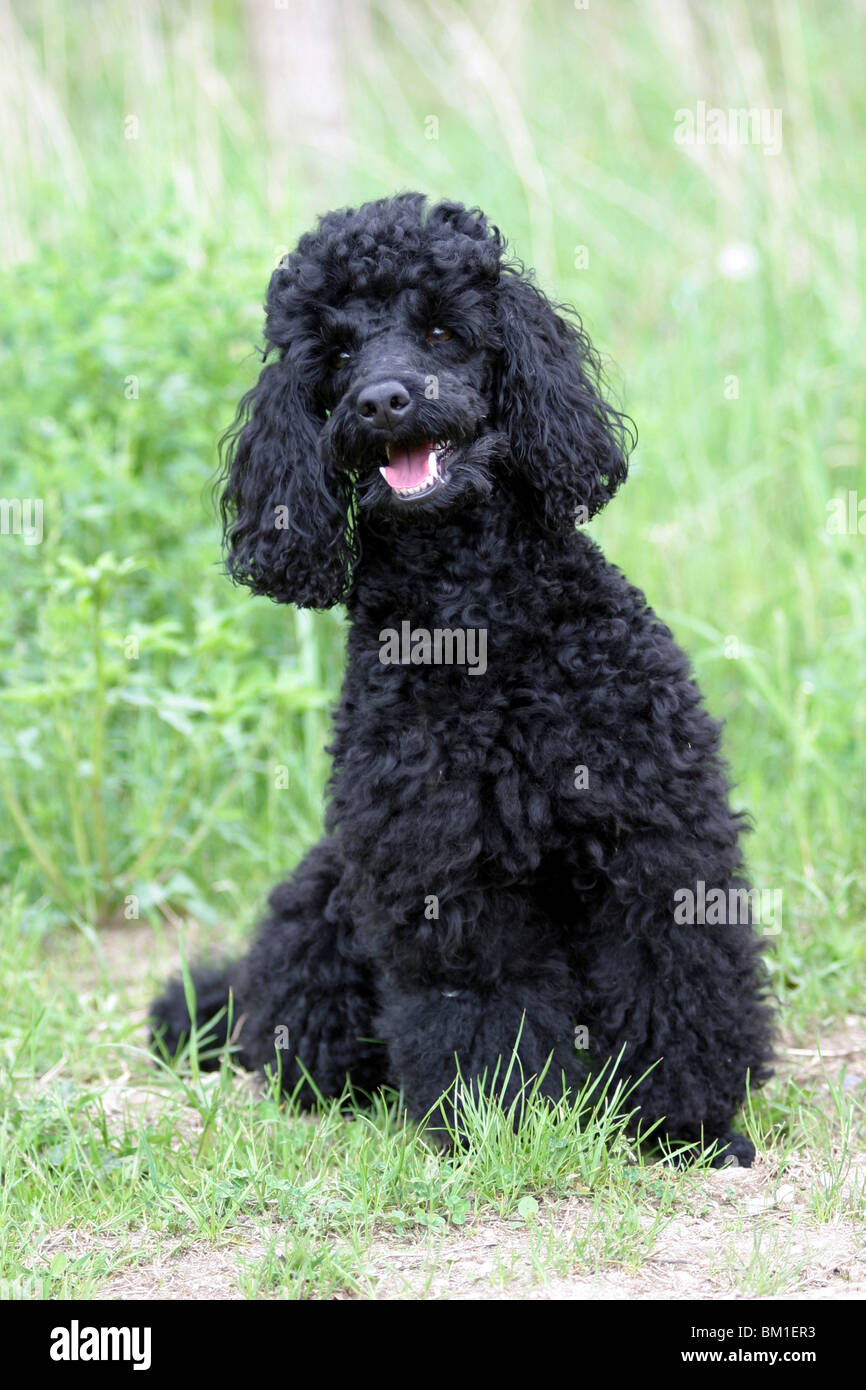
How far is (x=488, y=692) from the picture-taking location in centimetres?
294

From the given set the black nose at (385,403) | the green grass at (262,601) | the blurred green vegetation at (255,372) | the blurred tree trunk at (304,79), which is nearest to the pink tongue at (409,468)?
the black nose at (385,403)

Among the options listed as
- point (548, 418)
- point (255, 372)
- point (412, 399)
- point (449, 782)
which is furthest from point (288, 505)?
point (255, 372)

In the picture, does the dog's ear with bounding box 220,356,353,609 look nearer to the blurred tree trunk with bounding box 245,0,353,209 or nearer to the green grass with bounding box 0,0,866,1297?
the green grass with bounding box 0,0,866,1297

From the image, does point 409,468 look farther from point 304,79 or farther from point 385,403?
point 304,79

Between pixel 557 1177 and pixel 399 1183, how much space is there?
0.31 m

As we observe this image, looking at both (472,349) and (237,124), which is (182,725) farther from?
(237,124)

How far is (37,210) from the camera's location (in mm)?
6477

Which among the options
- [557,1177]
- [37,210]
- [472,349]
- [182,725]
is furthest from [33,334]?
[557,1177]

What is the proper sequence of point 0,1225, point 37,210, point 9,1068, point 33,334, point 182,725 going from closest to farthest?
1. point 0,1225
2. point 9,1068
3. point 182,725
4. point 33,334
5. point 37,210

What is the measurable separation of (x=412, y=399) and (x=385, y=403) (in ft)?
0.18

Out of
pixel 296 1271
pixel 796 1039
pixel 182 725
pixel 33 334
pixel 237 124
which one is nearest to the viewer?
pixel 296 1271

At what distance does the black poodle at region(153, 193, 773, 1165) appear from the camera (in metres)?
2.93

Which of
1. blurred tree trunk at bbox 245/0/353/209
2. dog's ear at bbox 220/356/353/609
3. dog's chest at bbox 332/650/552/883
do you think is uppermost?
blurred tree trunk at bbox 245/0/353/209

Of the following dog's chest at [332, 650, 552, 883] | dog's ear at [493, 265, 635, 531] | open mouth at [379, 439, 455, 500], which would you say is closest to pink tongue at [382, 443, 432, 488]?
open mouth at [379, 439, 455, 500]
